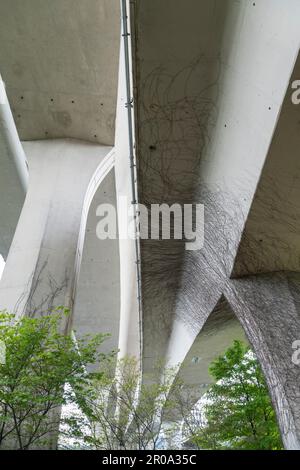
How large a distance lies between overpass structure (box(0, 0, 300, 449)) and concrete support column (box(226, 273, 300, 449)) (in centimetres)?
1

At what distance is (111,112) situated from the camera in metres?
8.79

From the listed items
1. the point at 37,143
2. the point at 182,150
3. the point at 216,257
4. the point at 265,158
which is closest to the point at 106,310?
the point at 37,143

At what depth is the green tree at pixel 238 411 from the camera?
5.80 meters

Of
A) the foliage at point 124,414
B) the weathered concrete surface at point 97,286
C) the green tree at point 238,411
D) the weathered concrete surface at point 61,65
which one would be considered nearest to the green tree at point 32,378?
the foliage at point 124,414

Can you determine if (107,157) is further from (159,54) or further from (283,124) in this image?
(283,124)

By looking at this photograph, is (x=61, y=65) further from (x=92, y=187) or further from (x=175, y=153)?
(x=175, y=153)

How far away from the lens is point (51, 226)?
7.06 meters

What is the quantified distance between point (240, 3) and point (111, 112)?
6257 millimetres

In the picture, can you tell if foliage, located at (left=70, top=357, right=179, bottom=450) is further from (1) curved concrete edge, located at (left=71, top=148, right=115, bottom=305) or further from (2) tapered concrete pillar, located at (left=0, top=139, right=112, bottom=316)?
(1) curved concrete edge, located at (left=71, top=148, right=115, bottom=305)

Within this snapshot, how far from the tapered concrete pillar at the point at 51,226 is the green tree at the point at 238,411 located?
3.13 meters

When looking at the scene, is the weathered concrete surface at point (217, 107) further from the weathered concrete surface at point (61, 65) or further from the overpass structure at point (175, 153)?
the weathered concrete surface at point (61, 65)

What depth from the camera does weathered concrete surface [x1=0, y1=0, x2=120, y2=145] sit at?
23.4 feet

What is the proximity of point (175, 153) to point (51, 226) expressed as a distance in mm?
3850
